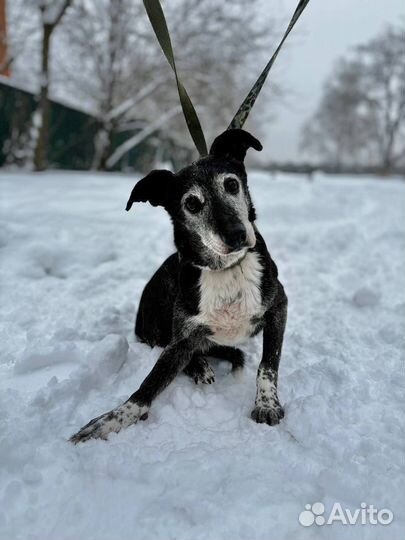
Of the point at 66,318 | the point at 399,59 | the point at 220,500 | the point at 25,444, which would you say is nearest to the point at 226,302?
the point at 220,500

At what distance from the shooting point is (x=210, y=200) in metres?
2.29

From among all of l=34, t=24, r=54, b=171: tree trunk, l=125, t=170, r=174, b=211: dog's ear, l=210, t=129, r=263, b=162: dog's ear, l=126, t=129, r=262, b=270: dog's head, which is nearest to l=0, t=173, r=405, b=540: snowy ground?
l=126, t=129, r=262, b=270: dog's head

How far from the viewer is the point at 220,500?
5.42 feet

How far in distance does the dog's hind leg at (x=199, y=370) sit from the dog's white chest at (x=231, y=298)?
0.99ft

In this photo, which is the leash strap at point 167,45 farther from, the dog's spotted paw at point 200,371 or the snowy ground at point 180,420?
the snowy ground at point 180,420

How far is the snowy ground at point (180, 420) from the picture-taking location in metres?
1.58

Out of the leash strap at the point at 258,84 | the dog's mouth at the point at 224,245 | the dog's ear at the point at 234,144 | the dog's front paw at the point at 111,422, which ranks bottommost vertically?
the dog's front paw at the point at 111,422

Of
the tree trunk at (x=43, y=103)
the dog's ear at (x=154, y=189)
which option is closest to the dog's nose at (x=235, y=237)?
the dog's ear at (x=154, y=189)

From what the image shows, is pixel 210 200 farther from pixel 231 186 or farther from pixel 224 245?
pixel 224 245

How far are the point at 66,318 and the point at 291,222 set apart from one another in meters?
5.23

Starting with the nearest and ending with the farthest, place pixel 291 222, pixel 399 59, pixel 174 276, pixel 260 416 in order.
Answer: pixel 260 416 → pixel 174 276 → pixel 291 222 → pixel 399 59

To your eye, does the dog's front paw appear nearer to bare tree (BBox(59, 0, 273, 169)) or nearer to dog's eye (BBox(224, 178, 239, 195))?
dog's eye (BBox(224, 178, 239, 195))

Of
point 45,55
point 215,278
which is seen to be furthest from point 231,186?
point 45,55

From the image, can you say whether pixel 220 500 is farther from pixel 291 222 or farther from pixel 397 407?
pixel 291 222
